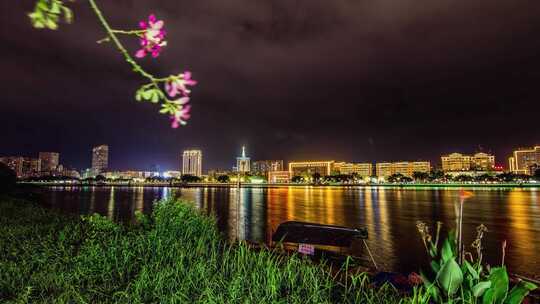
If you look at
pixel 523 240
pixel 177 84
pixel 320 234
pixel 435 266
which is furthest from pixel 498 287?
pixel 523 240

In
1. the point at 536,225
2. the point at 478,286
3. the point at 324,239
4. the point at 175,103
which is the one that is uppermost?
the point at 175,103

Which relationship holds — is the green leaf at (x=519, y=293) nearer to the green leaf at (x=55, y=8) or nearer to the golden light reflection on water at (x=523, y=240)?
the green leaf at (x=55, y=8)

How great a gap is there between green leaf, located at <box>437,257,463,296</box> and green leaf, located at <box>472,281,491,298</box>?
149 mm

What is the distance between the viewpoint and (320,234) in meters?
9.98

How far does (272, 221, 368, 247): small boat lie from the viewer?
381 inches

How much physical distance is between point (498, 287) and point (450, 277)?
490mm

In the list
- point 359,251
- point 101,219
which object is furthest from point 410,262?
point 101,219

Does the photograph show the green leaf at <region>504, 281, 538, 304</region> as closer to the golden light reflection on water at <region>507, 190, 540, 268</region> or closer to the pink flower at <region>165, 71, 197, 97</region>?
the pink flower at <region>165, 71, 197, 97</region>

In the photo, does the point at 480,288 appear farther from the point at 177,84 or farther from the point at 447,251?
the point at 177,84

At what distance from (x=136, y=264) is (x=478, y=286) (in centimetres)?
507

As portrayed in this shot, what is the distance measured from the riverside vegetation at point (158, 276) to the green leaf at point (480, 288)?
8 centimetres

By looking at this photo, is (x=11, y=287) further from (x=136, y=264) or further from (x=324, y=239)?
(x=324, y=239)

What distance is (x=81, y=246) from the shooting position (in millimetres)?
6441

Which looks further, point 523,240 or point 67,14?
point 523,240
